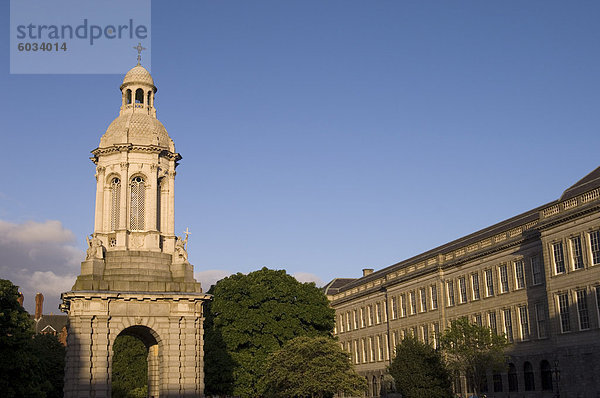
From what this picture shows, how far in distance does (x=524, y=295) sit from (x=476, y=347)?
9763mm

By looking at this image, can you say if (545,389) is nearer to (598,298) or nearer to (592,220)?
(598,298)

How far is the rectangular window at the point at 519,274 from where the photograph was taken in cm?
7221

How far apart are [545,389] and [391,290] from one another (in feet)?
115

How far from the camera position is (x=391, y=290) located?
330 feet

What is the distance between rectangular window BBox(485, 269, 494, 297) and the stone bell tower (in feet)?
128

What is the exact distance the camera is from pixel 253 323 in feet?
243

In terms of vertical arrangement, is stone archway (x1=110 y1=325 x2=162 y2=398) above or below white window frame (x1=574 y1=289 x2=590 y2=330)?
below

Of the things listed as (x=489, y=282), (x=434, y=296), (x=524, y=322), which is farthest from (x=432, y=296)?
(x=524, y=322)

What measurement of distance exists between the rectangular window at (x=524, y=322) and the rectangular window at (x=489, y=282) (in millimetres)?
5883

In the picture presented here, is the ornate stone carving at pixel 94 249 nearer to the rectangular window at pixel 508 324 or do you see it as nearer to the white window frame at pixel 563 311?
the white window frame at pixel 563 311

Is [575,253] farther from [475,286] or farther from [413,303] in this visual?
[413,303]

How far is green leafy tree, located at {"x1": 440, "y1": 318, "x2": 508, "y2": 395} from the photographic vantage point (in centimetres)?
6412

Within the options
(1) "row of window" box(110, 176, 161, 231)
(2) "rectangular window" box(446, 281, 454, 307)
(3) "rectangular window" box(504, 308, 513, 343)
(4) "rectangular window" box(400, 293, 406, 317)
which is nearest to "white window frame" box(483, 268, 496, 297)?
(3) "rectangular window" box(504, 308, 513, 343)

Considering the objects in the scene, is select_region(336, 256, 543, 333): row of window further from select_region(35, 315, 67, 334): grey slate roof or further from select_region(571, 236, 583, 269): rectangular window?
select_region(35, 315, 67, 334): grey slate roof
